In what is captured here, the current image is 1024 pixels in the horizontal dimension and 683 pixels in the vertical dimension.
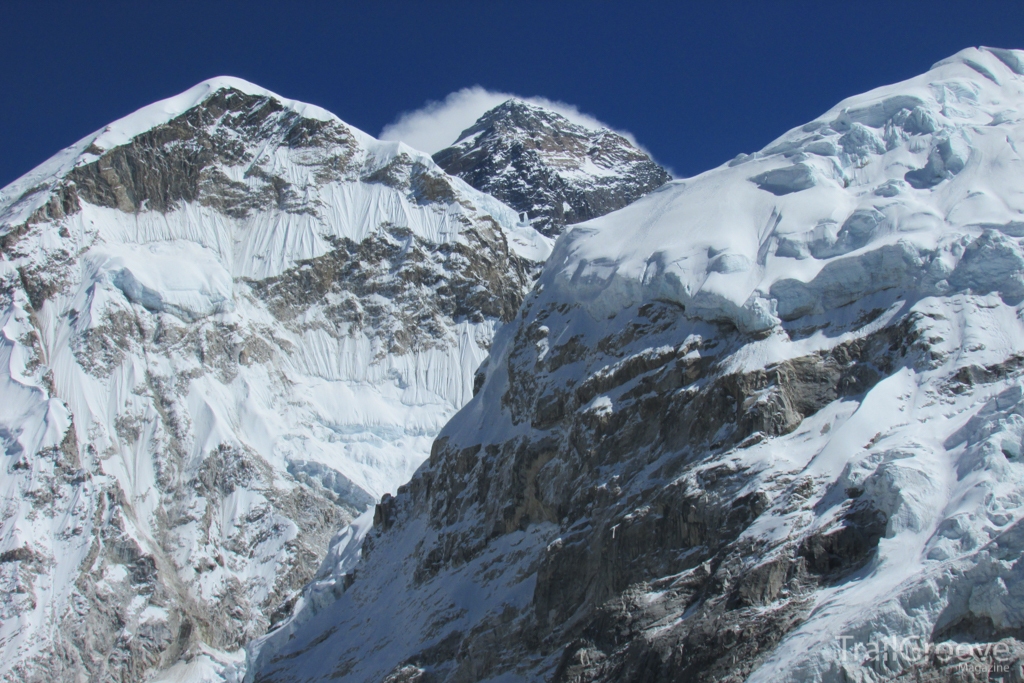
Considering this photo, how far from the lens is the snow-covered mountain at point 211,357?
4107 inches

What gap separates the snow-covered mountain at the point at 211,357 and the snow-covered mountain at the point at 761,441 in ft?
106

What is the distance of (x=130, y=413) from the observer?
119312mm

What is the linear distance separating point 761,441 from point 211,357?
8924 cm

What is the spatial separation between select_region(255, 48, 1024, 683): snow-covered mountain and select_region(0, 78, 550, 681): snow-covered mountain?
32.2m

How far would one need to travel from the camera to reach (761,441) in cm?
4712

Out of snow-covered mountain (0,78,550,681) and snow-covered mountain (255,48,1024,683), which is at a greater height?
snow-covered mountain (0,78,550,681)

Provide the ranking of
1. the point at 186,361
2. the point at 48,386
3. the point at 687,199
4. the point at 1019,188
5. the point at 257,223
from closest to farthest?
1. the point at 1019,188
2. the point at 687,199
3. the point at 48,386
4. the point at 186,361
5. the point at 257,223

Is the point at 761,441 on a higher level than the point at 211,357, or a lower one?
lower

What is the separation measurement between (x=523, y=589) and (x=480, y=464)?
44.7 feet

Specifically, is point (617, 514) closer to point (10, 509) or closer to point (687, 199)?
point (687, 199)

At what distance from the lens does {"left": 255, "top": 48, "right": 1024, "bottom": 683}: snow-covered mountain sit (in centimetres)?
3778

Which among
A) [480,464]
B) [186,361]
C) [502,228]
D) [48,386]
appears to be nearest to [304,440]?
[186,361]

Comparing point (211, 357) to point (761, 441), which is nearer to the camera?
point (761, 441)

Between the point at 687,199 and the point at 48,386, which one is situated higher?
the point at 48,386
